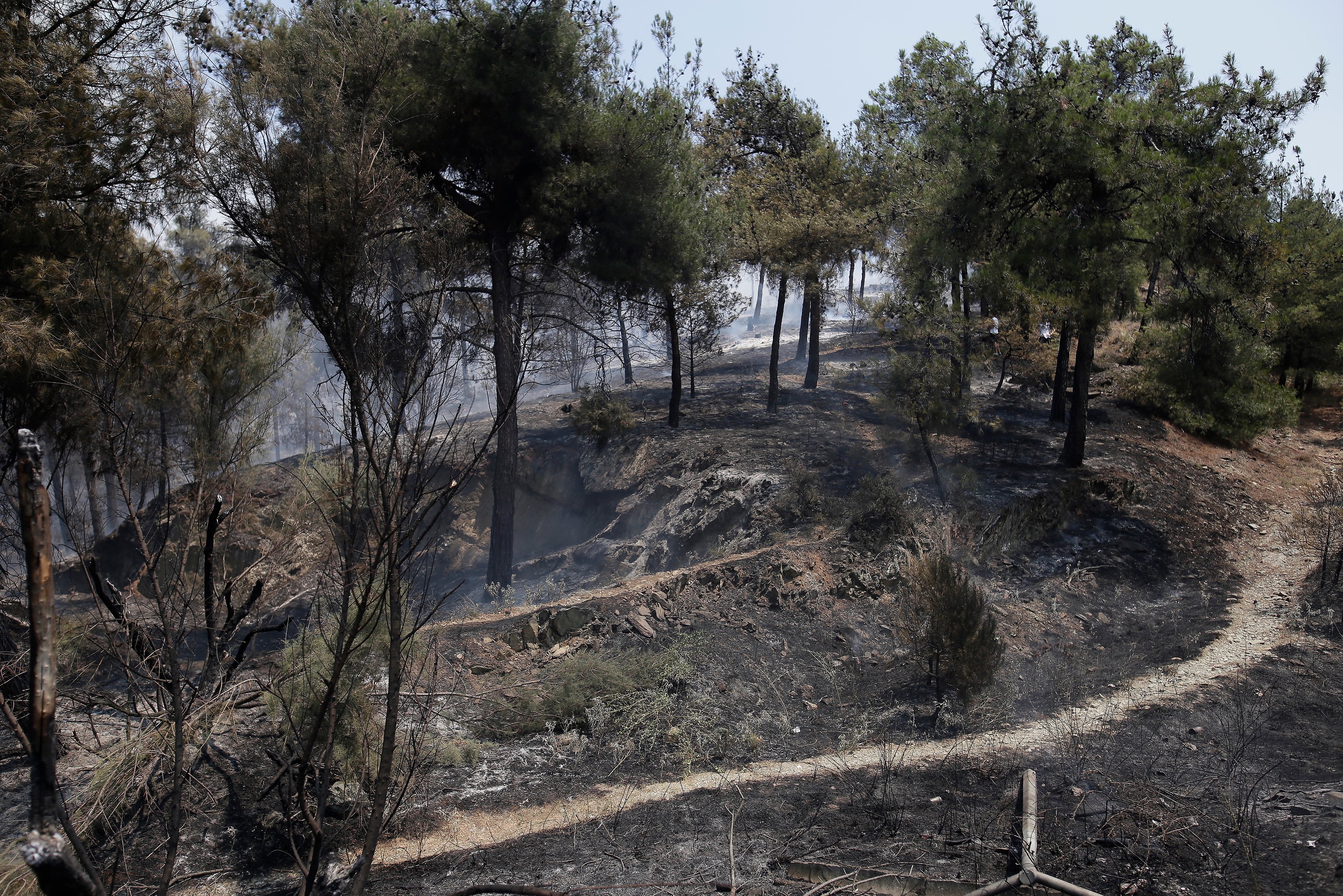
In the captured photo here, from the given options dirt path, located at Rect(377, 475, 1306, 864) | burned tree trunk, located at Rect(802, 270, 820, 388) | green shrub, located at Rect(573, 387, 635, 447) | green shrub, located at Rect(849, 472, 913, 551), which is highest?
burned tree trunk, located at Rect(802, 270, 820, 388)

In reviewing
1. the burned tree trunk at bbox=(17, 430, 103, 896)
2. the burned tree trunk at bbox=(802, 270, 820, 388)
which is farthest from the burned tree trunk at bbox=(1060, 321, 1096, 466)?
the burned tree trunk at bbox=(17, 430, 103, 896)

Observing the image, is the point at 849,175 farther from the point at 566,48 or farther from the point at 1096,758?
the point at 1096,758

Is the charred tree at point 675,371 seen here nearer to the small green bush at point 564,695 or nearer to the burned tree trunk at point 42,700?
the small green bush at point 564,695

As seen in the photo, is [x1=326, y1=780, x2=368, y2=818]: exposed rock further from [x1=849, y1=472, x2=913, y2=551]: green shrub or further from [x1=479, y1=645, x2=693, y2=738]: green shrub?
[x1=849, y1=472, x2=913, y2=551]: green shrub

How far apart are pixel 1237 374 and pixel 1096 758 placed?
9.46 m

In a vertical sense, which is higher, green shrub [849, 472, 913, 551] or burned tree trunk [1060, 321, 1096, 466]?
burned tree trunk [1060, 321, 1096, 466]

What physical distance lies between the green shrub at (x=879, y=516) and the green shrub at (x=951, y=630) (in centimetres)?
277

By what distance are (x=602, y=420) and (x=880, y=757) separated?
12.1 metres

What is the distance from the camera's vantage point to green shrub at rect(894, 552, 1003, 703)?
25.9 feet

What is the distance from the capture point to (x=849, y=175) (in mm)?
19484

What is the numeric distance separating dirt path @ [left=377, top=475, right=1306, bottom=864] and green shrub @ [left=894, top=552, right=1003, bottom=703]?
2.30ft

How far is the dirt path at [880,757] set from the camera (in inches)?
237

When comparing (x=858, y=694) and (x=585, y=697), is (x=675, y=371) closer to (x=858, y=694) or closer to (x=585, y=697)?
(x=858, y=694)

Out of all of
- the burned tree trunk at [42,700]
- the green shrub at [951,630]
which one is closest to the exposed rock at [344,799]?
the burned tree trunk at [42,700]
